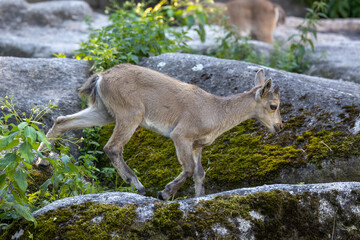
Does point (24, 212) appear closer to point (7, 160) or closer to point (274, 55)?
point (7, 160)

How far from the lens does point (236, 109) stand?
6.86m

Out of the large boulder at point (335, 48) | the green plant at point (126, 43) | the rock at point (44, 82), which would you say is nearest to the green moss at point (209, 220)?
the rock at point (44, 82)

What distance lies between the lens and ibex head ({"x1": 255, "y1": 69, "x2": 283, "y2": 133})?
6801mm

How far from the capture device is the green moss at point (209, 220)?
4531 millimetres

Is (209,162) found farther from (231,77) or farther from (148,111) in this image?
(231,77)

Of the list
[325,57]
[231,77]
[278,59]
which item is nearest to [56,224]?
[231,77]

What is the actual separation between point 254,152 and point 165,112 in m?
1.37

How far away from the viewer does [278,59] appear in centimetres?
1188

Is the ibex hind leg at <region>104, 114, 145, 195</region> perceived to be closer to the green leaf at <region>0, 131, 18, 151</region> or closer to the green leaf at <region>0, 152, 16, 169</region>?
the green leaf at <region>0, 152, 16, 169</region>

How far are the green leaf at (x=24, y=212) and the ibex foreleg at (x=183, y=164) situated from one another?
1.83m

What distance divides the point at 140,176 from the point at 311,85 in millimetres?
2933

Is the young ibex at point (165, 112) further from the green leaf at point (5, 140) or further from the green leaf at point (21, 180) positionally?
the green leaf at point (5, 140)

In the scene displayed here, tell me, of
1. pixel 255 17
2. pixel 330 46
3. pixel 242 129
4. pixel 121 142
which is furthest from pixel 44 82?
pixel 255 17

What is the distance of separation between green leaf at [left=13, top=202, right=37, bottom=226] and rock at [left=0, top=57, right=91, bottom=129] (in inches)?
113
